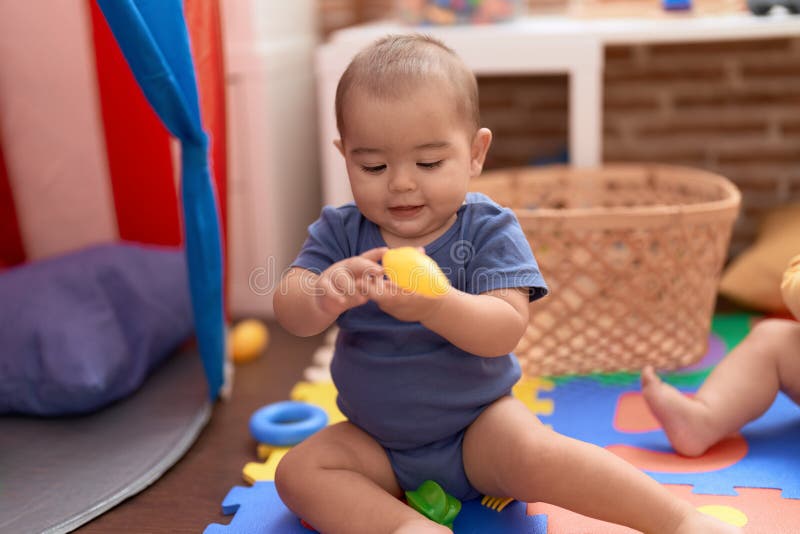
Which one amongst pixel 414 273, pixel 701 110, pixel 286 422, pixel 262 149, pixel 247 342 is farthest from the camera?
pixel 701 110

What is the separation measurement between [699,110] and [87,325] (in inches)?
57.3

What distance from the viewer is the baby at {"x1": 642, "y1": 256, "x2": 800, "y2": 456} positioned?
1.10 meters

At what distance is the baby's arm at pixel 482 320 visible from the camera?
0.84m

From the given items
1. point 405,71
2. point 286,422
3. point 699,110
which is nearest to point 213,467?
point 286,422

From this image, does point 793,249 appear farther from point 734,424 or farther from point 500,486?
point 500,486

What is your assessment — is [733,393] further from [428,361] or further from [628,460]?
[428,361]

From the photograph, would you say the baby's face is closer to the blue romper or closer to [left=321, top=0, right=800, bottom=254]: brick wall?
the blue romper

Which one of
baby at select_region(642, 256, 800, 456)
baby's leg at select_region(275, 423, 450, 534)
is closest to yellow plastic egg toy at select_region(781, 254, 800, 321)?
baby at select_region(642, 256, 800, 456)

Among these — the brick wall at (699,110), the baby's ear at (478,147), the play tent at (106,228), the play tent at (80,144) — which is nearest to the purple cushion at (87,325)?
the play tent at (106,228)

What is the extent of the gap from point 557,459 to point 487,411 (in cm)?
10

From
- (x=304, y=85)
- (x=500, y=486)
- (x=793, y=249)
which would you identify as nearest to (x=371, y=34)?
(x=304, y=85)

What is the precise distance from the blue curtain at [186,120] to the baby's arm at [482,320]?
1.79ft

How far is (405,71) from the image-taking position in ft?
2.88

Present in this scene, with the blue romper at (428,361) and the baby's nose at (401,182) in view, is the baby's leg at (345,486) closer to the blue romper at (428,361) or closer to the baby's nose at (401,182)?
the blue romper at (428,361)
